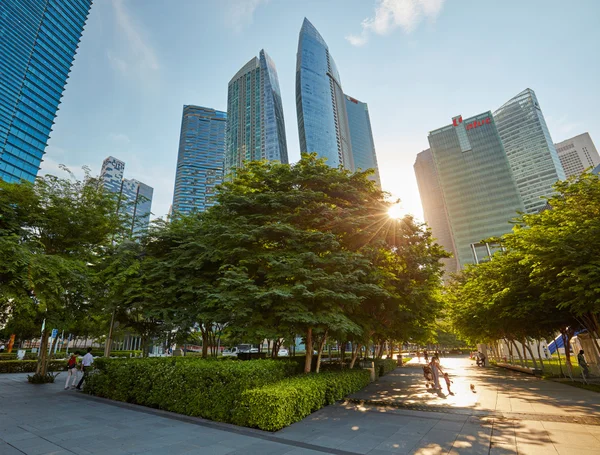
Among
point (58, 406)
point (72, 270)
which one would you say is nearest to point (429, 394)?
point (58, 406)

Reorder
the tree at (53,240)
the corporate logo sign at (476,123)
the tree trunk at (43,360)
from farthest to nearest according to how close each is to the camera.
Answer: the corporate logo sign at (476,123) < the tree trunk at (43,360) < the tree at (53,240)

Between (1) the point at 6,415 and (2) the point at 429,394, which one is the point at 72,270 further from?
(2) the point at 429,394

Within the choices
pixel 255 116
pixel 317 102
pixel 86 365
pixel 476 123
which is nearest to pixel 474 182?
pixel 476 123

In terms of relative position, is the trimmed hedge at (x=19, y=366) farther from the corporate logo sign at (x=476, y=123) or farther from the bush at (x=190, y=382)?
the corporate logo sign at (x=476, y=123)

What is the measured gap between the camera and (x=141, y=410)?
10141 millimetres

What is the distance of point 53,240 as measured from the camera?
50.4ft

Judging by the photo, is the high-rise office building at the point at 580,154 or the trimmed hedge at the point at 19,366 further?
the high-rise office building at the point at 580,154

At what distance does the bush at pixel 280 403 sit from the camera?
7781 millimetres

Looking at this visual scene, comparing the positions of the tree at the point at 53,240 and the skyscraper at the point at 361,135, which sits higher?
the skyscraper at the point at 361,135

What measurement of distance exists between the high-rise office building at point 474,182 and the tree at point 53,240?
13131 cm

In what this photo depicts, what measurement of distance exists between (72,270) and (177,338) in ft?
18.4

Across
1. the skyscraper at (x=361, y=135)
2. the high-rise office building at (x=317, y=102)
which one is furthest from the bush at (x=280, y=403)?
the skyscraper at (x=361, y=135)

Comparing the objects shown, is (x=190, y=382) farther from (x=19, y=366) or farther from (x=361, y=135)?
(x=361, y=135)

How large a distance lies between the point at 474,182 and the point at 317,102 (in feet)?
253
